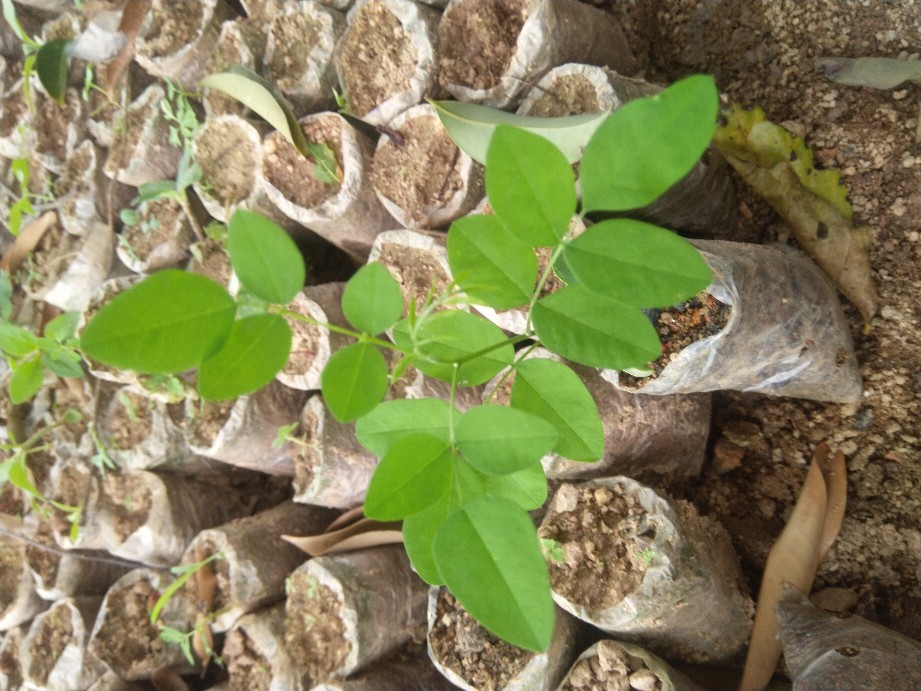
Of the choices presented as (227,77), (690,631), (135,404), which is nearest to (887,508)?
(690,631)

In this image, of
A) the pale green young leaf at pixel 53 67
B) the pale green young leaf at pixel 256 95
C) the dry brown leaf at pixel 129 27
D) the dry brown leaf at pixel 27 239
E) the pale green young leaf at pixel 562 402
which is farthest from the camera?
the dry brown leaf at pixel 27 239

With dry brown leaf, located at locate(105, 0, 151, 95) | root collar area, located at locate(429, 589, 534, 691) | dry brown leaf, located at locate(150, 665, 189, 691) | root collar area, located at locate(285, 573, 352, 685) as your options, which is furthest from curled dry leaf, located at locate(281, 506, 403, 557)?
dry brown leaf, located at locate(105, 0, 151, 95)

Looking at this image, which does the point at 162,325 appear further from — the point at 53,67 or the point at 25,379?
the point at 53,67

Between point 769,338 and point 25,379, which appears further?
point 25,379

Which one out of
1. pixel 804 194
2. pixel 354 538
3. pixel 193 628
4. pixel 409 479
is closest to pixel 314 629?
pixel 354 538

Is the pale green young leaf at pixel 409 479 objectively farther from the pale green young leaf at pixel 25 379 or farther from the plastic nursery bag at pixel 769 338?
the pale green young leaf at pixel 25 379

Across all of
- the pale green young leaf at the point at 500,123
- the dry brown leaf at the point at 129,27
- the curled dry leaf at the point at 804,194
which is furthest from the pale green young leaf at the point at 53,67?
the curled dry leaf at the point at 804,194
